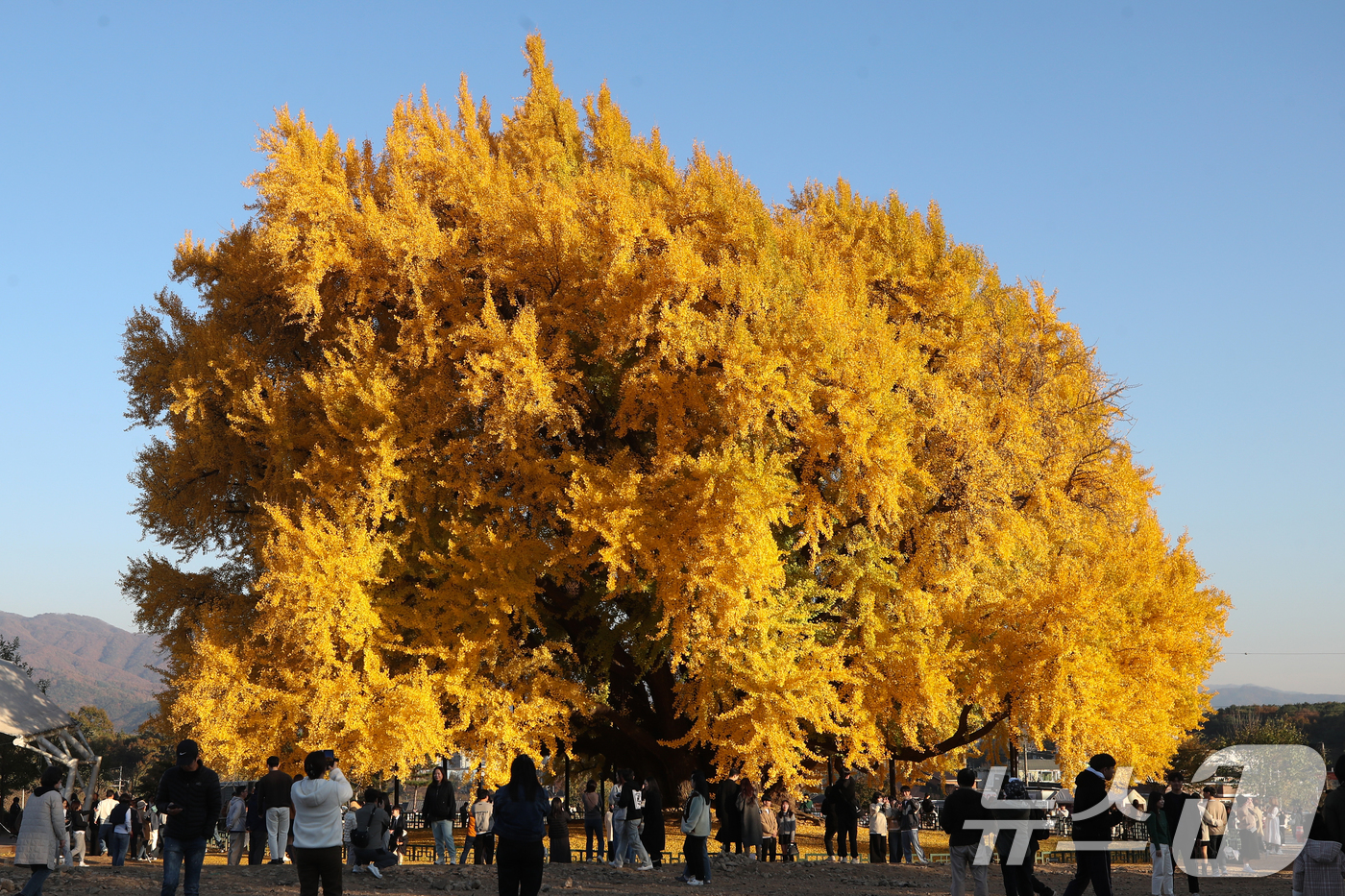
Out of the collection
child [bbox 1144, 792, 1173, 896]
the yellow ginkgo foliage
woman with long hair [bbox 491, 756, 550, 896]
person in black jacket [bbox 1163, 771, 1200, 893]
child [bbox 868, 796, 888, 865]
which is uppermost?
the yellow ginkgo foliage

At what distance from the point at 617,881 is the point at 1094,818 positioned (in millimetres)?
7030

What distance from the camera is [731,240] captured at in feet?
68.2

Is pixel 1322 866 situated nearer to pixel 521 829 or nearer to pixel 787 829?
pixel 521 829

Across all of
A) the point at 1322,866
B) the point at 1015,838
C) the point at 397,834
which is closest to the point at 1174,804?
the point at 1015,838

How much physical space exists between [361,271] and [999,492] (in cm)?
1356

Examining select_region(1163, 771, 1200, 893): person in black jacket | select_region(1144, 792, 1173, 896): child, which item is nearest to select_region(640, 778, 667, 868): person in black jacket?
select_region(1144, 792, 1173, 896): child

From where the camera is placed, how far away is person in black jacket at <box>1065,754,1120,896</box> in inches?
366

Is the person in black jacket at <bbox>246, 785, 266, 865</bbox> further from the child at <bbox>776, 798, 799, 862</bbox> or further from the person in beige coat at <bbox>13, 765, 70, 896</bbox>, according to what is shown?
the child at <bbox>776, 798, 799, 862</bbox>

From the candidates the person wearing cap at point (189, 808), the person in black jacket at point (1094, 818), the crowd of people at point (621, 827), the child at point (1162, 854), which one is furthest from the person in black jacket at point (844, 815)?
the person wearing cap at point (189, 808)

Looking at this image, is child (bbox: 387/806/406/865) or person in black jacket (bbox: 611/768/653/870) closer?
person in black jacket (bbox: 611/768/653/870)

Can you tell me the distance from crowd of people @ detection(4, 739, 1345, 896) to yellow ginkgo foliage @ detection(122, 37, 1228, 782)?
1.60 meters

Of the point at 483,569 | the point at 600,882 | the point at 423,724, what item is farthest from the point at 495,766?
the point at 600,882

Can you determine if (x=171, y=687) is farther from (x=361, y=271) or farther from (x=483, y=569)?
(x=361, y=271)

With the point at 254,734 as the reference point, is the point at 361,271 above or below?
above
